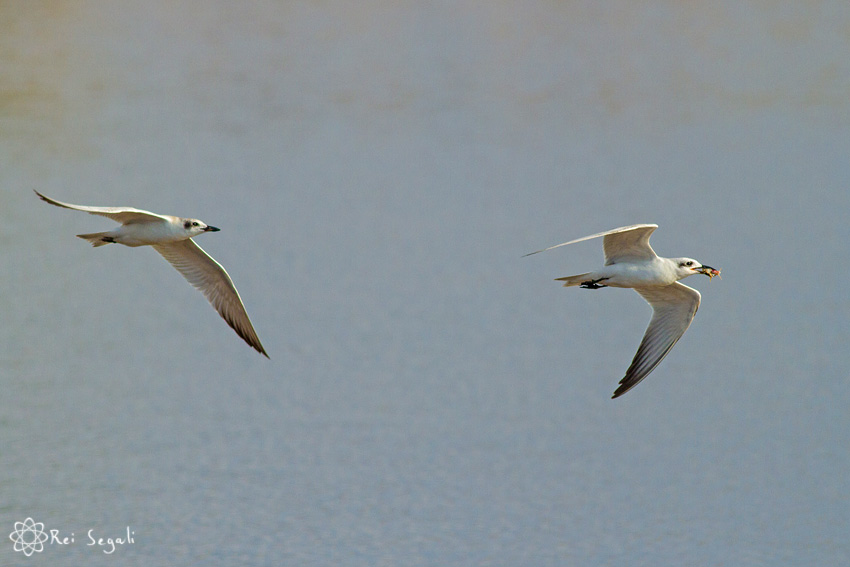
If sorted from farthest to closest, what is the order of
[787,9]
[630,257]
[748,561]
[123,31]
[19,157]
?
1. [787,9]
2. [123,31]
3. [19,157]
4. [748,561]
5. [630,257]

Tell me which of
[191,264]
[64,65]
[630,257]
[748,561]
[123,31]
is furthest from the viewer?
[123,31]

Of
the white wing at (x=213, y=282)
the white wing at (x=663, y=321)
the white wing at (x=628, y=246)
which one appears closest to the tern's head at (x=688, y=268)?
the white wing at (x=628, y=246)

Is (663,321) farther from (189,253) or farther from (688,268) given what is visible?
(189,253)

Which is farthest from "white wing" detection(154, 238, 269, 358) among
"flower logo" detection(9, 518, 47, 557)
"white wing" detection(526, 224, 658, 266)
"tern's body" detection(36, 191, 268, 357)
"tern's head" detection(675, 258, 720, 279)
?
"flower logo" detection(9, 518, 47, 557)

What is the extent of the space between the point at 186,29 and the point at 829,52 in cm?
2431

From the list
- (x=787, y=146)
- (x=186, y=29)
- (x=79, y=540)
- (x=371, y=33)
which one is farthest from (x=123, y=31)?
(x=79, y=540)

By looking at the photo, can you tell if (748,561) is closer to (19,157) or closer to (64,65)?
(19,157)

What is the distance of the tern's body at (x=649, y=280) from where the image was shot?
36.3 feet

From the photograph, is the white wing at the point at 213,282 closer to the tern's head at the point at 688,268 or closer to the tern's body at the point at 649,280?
the tern's body at the point at 649,280

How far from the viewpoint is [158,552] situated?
1797 cm

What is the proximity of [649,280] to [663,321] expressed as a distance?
1192 mm

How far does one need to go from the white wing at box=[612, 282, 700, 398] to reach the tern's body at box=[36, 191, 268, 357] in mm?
3879

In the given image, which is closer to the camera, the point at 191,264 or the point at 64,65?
the point at 191,264

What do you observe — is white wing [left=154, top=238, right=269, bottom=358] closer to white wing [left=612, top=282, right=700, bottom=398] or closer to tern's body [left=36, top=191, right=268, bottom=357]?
tern's body [left=36, top=191, right=268, bottom=357]
